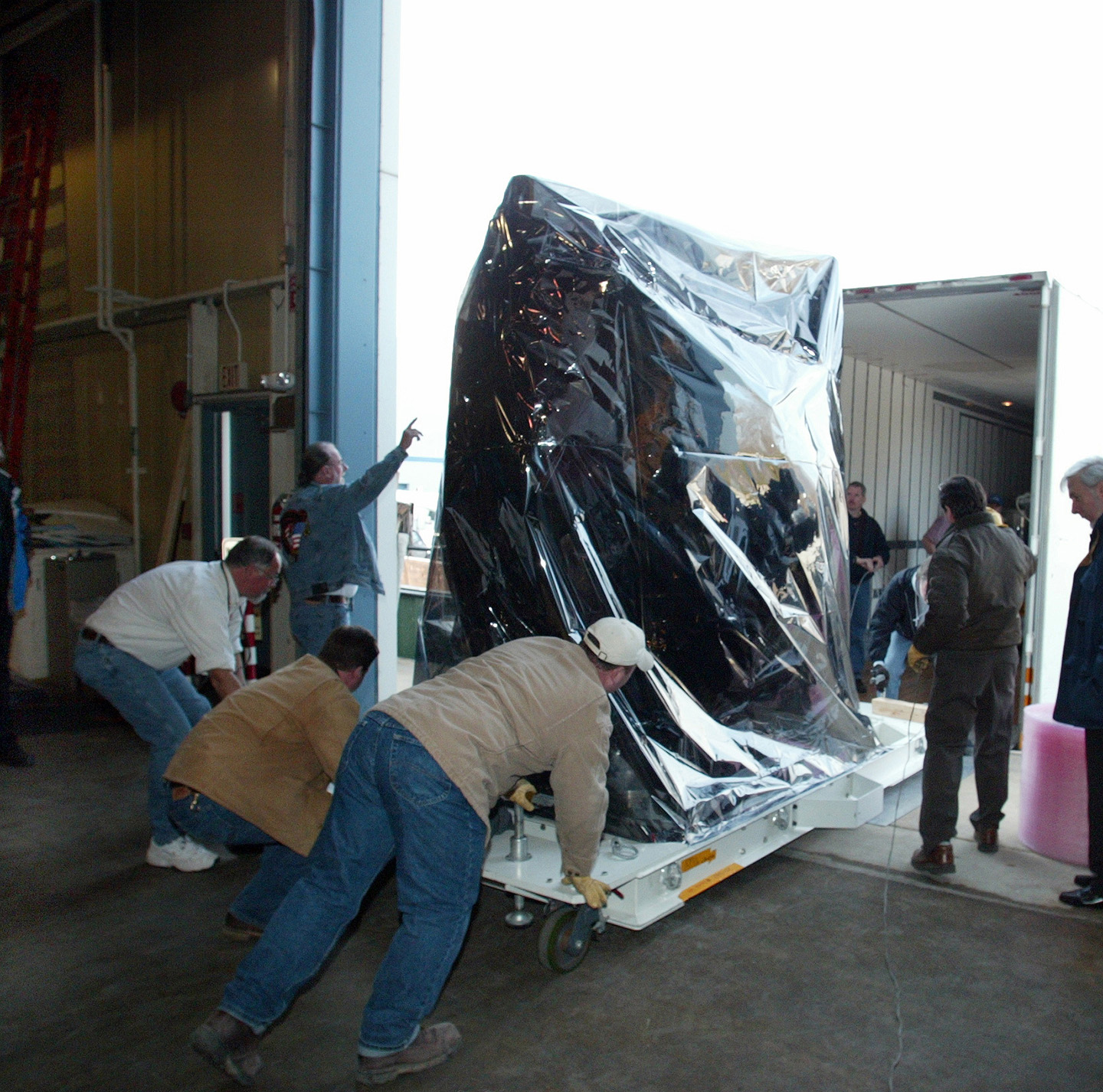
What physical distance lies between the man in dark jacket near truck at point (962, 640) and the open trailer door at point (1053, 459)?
53.3 inches

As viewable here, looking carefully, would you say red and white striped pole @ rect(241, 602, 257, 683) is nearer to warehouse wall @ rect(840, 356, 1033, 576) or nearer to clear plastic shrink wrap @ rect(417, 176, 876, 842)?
clear plastic shrink wrap @ rect(417, 176, 876, 842)

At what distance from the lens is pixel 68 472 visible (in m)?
8.87

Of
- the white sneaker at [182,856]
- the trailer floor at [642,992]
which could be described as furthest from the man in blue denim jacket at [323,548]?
the trailer floor at [642,992]

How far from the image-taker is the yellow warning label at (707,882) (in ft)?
11.1

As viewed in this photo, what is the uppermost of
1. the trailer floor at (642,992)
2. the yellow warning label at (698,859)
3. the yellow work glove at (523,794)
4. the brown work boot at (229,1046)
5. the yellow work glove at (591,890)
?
the yellow work glove at (523,794)

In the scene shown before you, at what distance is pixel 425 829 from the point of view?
261cm

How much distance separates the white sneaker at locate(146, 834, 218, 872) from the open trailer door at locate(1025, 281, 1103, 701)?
430 cm

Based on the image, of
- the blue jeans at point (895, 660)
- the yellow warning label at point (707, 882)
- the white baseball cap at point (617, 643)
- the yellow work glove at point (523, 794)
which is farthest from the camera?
the blue jeans at point (895, 660)

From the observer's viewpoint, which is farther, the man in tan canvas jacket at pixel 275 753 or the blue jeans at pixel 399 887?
the man in tan canvas jacket at pixel 275 753

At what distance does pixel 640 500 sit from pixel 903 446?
5.95m

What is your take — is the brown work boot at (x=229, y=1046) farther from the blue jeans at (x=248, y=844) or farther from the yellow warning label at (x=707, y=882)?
the yellow warning label at (x=707, y=882)

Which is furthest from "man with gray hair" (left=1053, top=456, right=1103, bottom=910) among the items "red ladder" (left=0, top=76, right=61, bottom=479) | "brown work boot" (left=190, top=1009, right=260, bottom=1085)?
"red ladder" (left=0, top=76, right=61, bottom=479)

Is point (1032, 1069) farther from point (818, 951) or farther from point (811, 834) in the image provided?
point (811, 834)

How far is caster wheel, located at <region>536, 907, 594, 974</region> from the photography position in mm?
3115
